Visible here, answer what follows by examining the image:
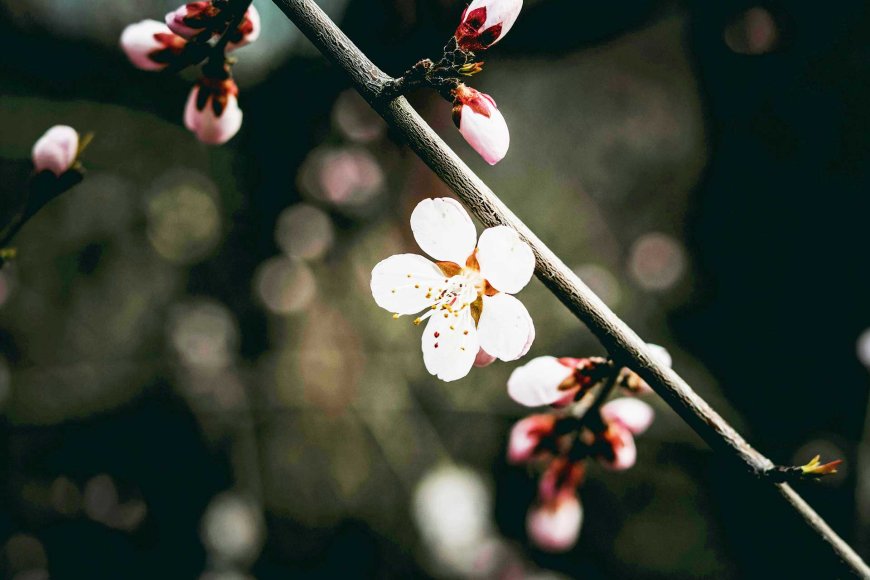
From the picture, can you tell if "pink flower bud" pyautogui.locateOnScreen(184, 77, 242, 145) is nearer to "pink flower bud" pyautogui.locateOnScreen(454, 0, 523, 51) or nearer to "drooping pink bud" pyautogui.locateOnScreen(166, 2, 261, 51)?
"drooping pink bud" pyautogui.locateOnScreen(166, 2, 261, 51)

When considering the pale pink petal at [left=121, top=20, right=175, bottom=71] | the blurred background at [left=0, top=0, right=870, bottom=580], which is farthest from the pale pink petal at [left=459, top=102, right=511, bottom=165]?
the blurred background at [left=0, top=0, right=870, bottom=580]

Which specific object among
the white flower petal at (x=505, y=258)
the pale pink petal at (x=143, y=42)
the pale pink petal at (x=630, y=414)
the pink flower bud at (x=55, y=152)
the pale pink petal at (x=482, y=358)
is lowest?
the pink flower bud at (x=55, y=152)

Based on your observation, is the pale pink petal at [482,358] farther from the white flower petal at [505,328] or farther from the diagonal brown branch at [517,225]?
the diagonal brown branch at [517,225]

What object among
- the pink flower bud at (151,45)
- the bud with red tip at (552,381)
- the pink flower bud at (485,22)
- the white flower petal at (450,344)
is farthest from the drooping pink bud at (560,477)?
the pink flower bud at (151,45)

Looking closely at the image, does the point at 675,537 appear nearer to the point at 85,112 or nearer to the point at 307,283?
the point at 307,283

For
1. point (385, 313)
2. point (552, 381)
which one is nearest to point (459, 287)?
point (552, 381)

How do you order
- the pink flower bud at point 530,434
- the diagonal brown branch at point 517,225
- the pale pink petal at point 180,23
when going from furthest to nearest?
the pink flower bud at point 530,434 < the pale pink petal at point 180,23 < the diagonal brown branch at point 517,225

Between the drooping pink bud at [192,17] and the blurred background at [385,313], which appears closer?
the drooping pink bud at [192,17]

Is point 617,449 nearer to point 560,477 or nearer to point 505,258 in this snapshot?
point 560,477
